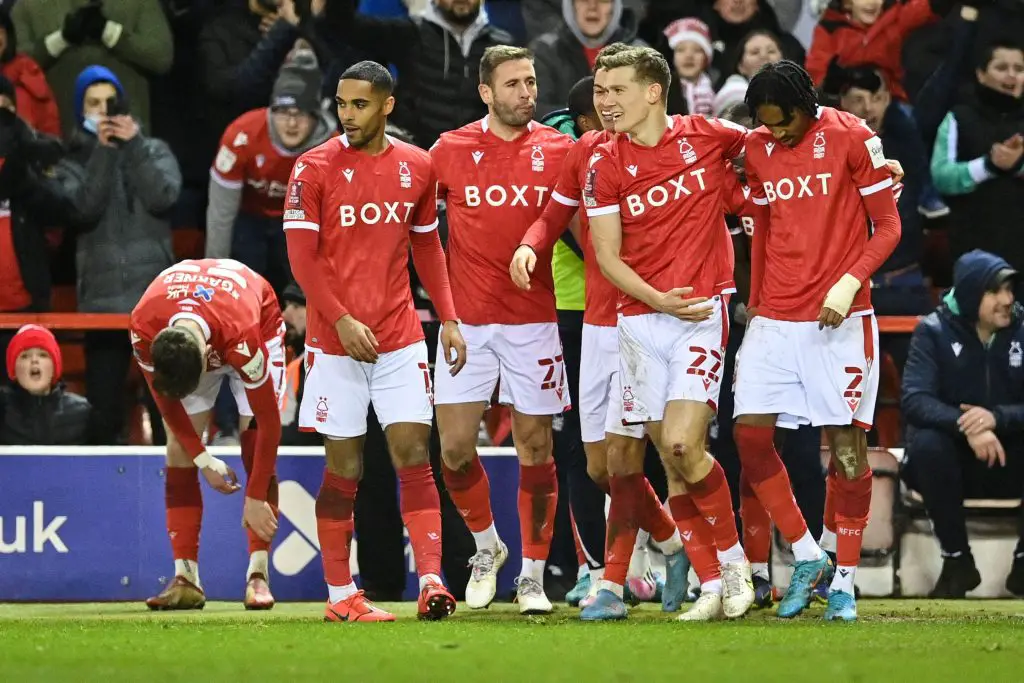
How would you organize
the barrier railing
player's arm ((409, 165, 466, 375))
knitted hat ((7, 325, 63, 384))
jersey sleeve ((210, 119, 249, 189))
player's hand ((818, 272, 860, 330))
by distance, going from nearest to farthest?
player's hand ((818, 272, 860, 330))
player's arm ((409, 165, 466, 375))
knitted hat ((7, 325, 63, 384))
the barrier railing
jersey sleeve ((210, 119, 249, 189))

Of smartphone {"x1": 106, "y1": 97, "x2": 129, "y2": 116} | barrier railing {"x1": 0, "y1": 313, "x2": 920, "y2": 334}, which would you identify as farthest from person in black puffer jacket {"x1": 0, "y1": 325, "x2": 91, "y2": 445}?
smartphone {"x1": 106, "y1": 97, "x2": 129, "y2": 116}

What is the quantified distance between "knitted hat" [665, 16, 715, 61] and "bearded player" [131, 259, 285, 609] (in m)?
3.94

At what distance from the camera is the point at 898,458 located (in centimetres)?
923

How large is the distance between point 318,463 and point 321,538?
1751 mm

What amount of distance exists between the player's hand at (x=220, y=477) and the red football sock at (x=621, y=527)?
175 cm

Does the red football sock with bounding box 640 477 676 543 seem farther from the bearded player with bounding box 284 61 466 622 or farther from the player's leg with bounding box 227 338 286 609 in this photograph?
the player's leg with bounding box 227 338 286 609

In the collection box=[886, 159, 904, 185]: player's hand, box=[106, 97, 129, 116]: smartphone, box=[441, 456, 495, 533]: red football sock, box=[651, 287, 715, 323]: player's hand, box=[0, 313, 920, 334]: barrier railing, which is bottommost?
box=[441, 456, 495, 533]: red football sock

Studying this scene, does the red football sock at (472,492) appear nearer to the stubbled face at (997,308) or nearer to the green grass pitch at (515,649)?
the green grass pitch at (515,649)

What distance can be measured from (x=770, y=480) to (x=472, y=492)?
138 centimetres

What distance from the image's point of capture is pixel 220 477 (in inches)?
307

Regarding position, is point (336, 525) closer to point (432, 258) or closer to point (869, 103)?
point (432, 258)

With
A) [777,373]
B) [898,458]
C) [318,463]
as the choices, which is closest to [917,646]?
[777,373]

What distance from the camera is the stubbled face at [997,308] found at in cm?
927

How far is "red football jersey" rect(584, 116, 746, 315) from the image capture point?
7.13 meters
